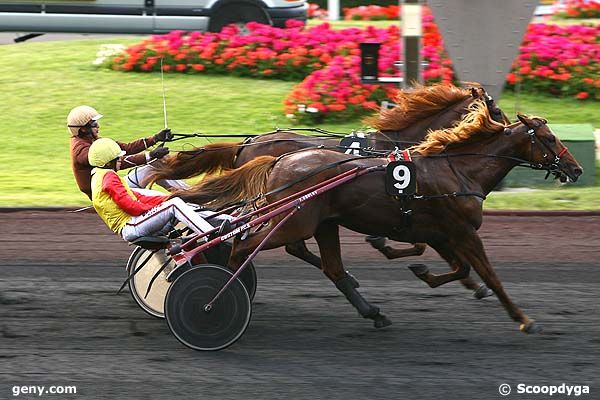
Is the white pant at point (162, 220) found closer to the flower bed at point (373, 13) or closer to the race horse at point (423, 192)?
the race horse at point (423, 192)

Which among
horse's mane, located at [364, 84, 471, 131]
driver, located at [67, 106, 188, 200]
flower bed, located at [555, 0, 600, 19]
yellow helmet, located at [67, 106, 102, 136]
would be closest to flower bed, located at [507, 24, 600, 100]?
flower bed, located at [555, 0, 600, 19]

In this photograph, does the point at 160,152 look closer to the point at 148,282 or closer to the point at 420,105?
the point at 148,282

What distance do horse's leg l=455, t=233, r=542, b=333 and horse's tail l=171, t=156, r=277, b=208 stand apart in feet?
4.53

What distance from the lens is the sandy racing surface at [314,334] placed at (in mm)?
5926

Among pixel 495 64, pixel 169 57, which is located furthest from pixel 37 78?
pixel 495 64

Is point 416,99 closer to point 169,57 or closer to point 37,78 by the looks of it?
point 169,57

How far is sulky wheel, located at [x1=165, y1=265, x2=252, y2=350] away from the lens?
6387 millimetres

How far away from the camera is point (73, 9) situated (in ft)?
50.3

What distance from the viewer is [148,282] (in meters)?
7.22

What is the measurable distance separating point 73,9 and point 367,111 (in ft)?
16.3

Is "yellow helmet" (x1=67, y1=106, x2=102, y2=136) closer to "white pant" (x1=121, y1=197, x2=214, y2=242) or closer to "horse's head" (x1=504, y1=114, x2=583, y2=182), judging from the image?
"white pant" (x1=121, y1=197, x2=214, y2=242)

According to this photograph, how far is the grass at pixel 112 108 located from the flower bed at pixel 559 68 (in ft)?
0.56

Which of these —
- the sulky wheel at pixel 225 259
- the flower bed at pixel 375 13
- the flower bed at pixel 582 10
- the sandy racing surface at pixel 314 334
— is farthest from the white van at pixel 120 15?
the sulky wheel at pixel 225 259

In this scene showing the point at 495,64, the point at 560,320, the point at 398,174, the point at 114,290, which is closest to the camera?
the point at 398,174
